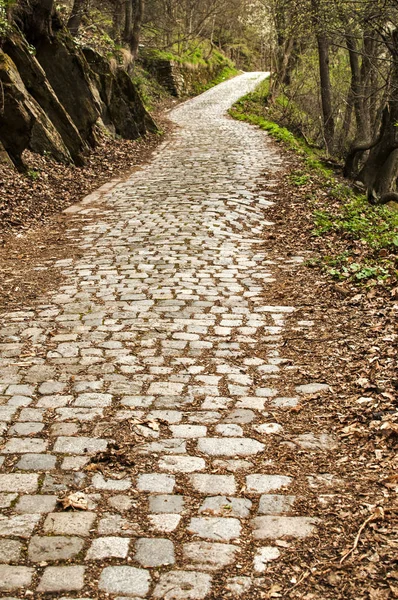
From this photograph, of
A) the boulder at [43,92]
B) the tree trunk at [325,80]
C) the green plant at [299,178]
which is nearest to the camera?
the boulder at [43,92]

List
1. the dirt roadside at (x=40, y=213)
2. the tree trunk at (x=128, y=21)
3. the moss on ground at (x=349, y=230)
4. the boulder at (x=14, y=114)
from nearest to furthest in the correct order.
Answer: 1. the moss on ground at (x=349, y=230)
2. the dirt roadside at (x=40, y=213)
3. the boulder at (x=14, y=114)
4. the tree trunk at (x=128, y=21)

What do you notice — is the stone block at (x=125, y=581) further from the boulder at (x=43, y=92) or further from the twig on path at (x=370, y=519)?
the boulder at (x=43, y=92)

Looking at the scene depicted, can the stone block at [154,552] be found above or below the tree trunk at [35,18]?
below

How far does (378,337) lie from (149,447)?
8.12 ft

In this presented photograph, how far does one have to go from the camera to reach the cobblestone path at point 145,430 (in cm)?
304

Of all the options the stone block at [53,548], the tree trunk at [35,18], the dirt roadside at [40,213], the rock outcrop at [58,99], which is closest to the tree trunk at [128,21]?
the rock outcrop at [58,99]

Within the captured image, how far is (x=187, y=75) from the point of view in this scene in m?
34.3

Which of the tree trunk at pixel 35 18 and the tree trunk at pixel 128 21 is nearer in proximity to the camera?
the tree trunk at pixel 35 18

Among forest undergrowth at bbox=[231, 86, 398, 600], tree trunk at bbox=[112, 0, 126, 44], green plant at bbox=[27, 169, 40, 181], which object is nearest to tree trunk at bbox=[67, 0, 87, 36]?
tree trunk at bbox=[112, 0, 126, 44]

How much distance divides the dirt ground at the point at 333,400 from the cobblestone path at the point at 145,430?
16 centimetres

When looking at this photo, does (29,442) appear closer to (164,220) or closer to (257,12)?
(164,220)

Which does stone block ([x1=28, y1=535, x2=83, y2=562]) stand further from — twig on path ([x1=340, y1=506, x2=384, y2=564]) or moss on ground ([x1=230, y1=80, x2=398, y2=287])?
moss on ground ([x1=230, y1=80, x2=398, y2=287])

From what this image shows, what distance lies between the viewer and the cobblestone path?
3.04 meters

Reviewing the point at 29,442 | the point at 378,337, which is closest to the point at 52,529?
the point at 29,442
